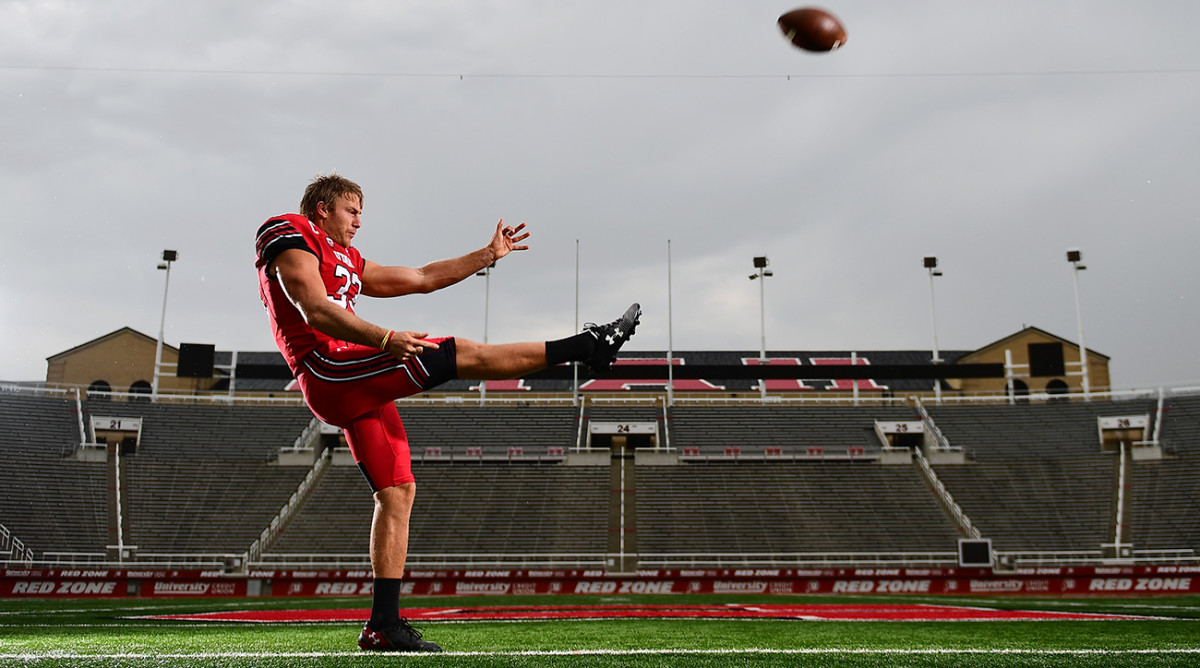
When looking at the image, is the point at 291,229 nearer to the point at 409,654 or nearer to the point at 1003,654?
the point at 409,654

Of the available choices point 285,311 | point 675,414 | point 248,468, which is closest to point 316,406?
point 285,311

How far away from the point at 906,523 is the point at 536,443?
42.9 feet

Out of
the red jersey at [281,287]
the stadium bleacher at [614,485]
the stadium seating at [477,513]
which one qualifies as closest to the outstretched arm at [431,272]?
the red jersey at [281,287]

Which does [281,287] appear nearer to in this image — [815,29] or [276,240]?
[276,240]

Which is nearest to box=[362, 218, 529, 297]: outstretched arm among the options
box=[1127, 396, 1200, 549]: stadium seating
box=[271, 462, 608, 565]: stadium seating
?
box=[271, 462, 608, 565]: stadium seating

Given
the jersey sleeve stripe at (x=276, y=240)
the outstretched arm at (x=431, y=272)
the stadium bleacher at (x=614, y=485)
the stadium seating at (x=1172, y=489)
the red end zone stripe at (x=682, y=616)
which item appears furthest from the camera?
the stadium bleacher at (x=614, y=485)

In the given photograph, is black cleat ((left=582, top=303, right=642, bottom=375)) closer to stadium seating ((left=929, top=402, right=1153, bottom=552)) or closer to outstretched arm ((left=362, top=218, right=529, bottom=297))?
outstretched arm ((left=362, top=218, right=529, bottom=297))

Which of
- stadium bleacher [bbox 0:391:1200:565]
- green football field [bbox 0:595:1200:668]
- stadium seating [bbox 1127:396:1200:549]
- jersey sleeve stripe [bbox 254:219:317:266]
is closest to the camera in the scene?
green football field [bbox 0:595:1200:668]

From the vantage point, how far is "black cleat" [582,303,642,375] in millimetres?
4086

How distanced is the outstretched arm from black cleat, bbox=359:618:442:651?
1.75 meters

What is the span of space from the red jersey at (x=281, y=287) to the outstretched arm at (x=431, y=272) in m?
0.34

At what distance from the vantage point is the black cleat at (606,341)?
4.09 metres

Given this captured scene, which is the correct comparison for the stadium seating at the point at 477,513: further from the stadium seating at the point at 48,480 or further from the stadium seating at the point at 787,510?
the stadium seating at the point at 48,480

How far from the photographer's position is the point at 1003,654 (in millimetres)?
4152
